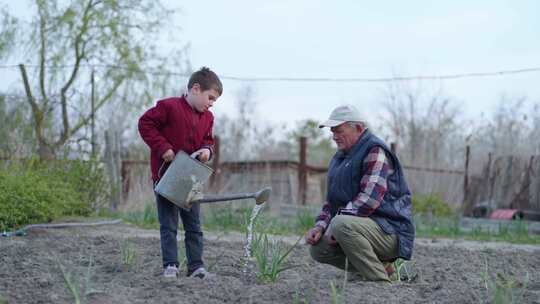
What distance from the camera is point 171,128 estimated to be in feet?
14.3

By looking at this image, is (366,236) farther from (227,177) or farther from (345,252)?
(227,177)

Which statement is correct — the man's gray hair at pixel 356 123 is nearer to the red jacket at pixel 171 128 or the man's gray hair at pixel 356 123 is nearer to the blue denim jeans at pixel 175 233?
the red jacket at pixel 171 128

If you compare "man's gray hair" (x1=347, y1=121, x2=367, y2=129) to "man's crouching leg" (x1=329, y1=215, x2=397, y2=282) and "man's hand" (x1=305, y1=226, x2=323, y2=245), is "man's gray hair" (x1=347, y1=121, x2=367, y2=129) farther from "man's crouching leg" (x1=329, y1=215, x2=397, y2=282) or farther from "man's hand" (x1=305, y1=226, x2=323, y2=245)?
"man's hand" (x1=305, y1=226, x2=323, y2=245)

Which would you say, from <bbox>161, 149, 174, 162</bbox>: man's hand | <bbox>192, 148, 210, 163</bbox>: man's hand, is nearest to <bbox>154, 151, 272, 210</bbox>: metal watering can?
<bbox>161, 149, 174, 162</bbox>: man's hand

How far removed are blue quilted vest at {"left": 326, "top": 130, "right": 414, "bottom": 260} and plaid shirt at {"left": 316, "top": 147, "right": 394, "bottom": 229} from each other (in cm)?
6

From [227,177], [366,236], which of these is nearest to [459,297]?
[366,236]

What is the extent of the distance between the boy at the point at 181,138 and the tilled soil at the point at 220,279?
0.59ft

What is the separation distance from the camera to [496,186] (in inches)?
498

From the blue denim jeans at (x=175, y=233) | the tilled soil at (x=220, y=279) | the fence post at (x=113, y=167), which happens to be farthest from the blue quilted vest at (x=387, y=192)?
the fence post at (x=113, y=167)

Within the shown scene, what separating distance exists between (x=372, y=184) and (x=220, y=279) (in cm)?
111

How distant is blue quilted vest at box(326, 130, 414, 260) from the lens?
173 inches

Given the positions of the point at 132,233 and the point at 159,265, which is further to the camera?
the point at 132,233

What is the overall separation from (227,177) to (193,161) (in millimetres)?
9667

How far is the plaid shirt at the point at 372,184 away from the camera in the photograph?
14.1ft
